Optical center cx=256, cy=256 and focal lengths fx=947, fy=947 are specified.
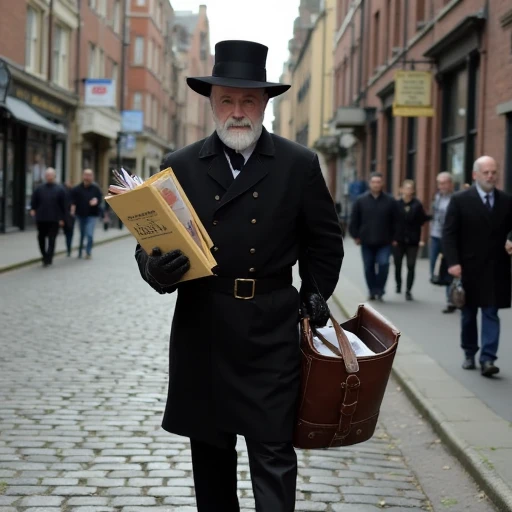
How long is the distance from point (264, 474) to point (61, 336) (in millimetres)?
6566

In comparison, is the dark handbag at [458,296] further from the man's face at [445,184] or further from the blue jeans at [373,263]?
the man's face at [445,184]

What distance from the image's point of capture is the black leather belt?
11.2ft

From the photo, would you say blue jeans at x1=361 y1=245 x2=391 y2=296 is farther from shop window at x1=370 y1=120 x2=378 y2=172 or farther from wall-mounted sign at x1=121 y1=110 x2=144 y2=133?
wall-mounted sign at x1=121 y1=110 x2=144 y2=133

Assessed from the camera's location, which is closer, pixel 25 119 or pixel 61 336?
pixel 61 336

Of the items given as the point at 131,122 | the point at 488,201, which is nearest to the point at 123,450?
the point at 488,201

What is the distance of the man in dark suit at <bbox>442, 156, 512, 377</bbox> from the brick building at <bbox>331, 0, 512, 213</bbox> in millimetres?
6781

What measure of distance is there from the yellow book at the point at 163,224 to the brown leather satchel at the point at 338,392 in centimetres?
48

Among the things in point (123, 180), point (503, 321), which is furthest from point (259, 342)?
point (503, 321)

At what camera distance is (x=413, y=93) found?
20141 millimetres

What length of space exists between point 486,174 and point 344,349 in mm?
4840

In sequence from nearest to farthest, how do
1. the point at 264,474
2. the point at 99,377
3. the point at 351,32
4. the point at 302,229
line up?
the point at 264,474 → the point at 302,229 → the point at 99,377 → the point at 351,32

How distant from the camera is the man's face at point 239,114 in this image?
3459mm

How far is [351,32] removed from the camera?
37188 millimetres

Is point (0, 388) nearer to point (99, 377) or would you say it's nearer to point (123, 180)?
point (99, 377)
